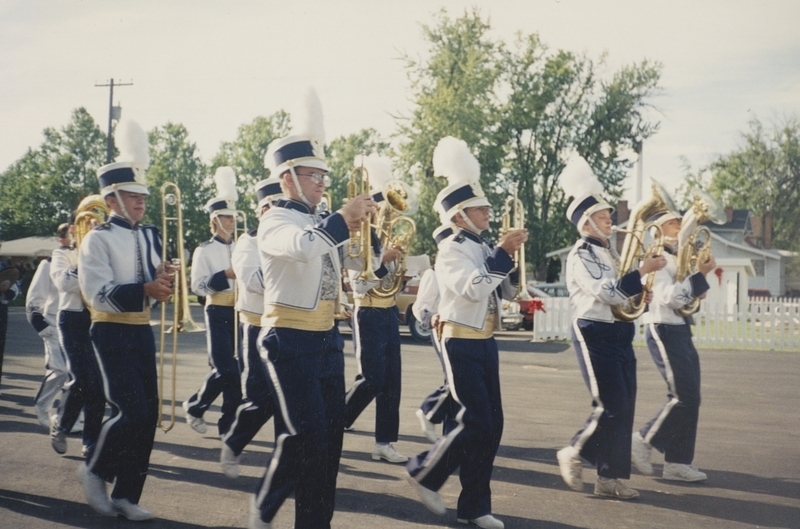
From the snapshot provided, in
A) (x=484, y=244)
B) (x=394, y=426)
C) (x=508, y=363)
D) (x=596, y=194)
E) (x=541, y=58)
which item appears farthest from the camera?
(x=541, y=58)

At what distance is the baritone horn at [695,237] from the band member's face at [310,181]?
3442mm

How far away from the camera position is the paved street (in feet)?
20.1

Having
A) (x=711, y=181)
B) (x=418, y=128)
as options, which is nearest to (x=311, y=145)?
(x=418, y=128)

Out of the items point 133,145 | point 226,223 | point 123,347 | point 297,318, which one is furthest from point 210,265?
point 297,318

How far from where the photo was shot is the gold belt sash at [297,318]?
5148 mm

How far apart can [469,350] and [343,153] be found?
5856cm

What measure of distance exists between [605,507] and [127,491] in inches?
124

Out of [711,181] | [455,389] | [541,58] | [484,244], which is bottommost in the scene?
[455,389]

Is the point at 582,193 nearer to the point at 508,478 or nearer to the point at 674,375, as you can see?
the point at 674,375

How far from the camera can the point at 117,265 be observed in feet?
20.3

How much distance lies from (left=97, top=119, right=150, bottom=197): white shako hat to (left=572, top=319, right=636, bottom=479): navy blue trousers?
3286mm

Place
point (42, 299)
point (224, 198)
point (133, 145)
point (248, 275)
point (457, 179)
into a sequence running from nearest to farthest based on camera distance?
point (457, 179), point (133, 145), point (248, 275), point (224, 198), point (42, 299)

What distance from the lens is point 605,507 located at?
6.46m

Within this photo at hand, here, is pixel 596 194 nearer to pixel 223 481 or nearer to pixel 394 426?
pixel 394 426
